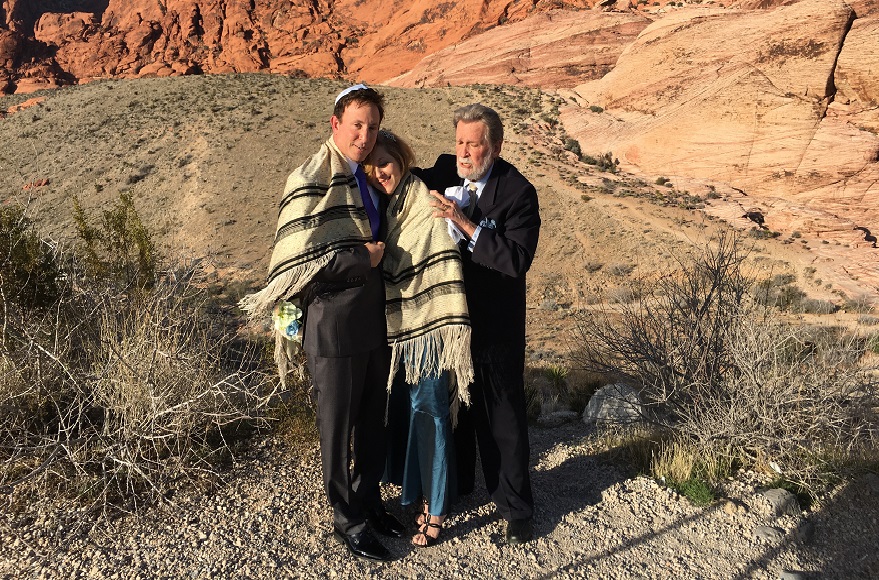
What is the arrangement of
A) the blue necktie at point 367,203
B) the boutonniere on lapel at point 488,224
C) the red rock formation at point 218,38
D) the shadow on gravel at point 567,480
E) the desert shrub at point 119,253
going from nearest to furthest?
the blue necktie at point 367,203 < the boutonniere on lapel at point 488,224 < the shadow on gravel at point 567,480 < the desert shrub at point 119,253 < the red rock formation at point 218,38

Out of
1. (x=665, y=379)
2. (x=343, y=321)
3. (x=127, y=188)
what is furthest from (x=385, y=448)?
(x=127, y=188)

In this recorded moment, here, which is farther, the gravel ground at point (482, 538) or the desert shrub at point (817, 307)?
the desert shrub at point (817, 307)

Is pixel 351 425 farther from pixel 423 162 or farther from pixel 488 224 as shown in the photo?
pixel 423 162

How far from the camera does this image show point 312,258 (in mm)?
2297

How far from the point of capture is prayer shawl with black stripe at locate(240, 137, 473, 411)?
2.30m

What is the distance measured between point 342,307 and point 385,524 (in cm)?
120

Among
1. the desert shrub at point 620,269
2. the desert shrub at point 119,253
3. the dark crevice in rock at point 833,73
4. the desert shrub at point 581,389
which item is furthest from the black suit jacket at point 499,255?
the dark crevice in rock at point 833,73

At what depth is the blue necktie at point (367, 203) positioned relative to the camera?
2.45 meters

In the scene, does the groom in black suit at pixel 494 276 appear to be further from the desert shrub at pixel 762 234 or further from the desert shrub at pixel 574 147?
the desert shrub at pixel 574 147

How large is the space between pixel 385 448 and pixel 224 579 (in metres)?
0.88

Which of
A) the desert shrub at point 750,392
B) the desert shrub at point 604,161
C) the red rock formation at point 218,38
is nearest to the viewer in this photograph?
the desert shrub at point 750,392

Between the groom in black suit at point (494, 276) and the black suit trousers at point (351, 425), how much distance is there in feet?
1.55

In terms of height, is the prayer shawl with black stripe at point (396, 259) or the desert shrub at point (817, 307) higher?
the prayer shawl with black stripe at point (396, 259)

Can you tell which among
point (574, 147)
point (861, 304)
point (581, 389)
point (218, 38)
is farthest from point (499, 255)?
point (218, 38)
